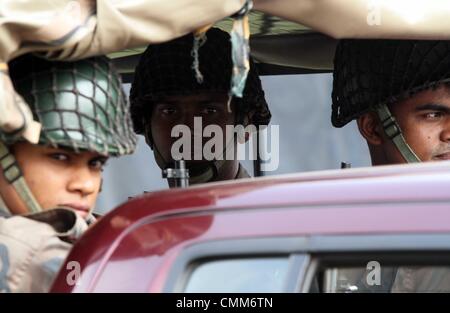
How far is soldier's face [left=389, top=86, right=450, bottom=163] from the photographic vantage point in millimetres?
3305

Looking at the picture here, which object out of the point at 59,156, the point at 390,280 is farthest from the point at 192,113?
the point at 390,280

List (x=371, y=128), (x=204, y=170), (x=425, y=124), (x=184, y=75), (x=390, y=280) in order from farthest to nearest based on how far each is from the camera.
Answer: (x=204, y=170) → (x=184, y=75) → (x=371, y=128) → (x=425, y=124) → (x=390, y=280)

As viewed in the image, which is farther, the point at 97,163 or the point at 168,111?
the point at 168,111

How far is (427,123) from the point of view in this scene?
3332mm

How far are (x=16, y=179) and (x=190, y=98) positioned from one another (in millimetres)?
1461

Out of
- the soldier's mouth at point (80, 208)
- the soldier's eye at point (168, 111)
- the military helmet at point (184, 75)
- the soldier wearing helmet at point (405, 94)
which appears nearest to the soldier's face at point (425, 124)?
the soldier wearing helmet at point (405, 94)

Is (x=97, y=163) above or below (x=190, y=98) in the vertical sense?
above

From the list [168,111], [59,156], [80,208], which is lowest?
[168,111]

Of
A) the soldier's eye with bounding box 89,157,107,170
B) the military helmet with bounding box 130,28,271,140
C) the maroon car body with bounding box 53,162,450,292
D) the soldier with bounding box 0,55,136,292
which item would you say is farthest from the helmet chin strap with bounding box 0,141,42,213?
the military helmet with bounding box 130,28,271,140

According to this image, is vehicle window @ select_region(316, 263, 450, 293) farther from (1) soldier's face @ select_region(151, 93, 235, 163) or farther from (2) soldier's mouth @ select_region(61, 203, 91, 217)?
(1) soldier's face @ select_region(151, 93, 235, 163)

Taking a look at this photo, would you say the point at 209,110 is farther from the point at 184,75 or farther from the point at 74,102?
the point at 74,102

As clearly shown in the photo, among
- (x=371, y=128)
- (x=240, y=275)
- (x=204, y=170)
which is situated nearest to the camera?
(x=240, y=275)

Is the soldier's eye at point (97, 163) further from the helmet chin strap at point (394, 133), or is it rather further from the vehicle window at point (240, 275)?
the helmet chin strap at point (394, 133)

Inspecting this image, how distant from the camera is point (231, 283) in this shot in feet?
5.66
